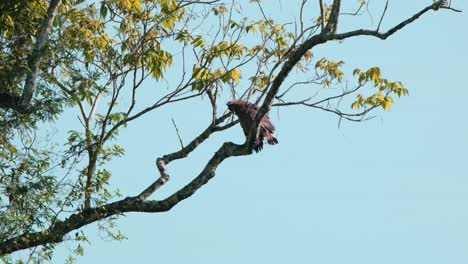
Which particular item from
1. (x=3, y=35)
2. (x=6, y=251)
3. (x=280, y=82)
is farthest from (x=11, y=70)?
(x=280, y=82)

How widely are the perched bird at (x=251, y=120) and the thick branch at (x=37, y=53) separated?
2.22m

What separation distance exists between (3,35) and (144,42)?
1.57 meters

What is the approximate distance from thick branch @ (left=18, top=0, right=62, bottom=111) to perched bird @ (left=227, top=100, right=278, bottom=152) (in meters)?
2.22

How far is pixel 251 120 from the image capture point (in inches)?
420

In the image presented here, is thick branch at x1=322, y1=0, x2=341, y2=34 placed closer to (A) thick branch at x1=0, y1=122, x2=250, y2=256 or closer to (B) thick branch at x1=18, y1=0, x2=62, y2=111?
(A) thick branch at x1=0, y1=122, x2=250, y2=256

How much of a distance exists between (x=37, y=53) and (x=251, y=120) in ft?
7.96

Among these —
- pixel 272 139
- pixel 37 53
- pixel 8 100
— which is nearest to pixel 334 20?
pixel 272 139

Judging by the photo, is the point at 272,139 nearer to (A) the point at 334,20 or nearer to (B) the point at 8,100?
(A) the point at 334,20

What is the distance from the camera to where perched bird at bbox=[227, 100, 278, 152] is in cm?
1012

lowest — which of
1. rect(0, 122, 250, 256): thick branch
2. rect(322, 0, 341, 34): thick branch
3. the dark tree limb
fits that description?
rect(0, 122, 250, 256): thick branch

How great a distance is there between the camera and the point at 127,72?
432 inches

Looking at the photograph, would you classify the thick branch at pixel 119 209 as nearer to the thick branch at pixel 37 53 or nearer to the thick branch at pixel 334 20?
the thick branch at pixel 37 53

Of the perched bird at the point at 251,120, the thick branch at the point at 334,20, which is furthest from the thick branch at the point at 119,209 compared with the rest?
the thick branch at the point at 334,20

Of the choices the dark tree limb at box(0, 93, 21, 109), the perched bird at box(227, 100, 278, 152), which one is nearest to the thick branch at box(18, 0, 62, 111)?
the dark tree limb at box(0, 93, 21, 109)
